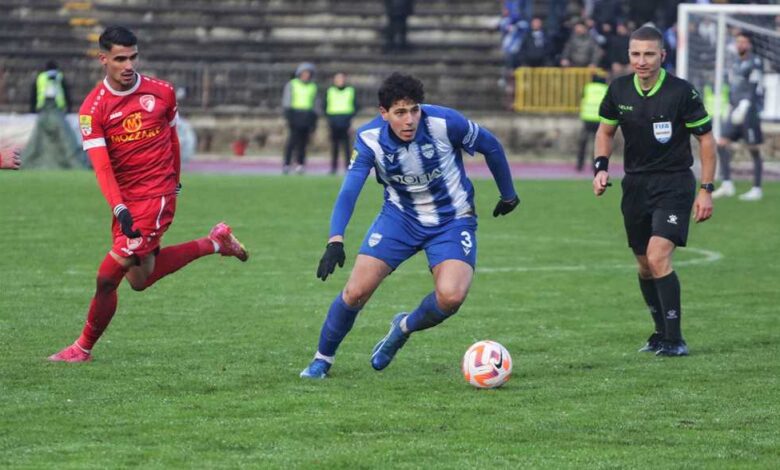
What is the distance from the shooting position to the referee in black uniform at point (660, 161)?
10227 mm

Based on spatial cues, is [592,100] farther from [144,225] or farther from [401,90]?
[401,90]

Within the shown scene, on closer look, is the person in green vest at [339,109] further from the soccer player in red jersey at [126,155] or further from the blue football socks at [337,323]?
the blue football socks at [337,323]

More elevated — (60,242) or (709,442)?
(709,442)

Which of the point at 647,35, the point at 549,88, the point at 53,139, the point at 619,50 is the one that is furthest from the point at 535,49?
the point at 647,35

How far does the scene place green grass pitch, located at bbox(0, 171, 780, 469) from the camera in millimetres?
7270

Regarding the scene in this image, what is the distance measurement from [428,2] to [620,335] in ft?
91.9

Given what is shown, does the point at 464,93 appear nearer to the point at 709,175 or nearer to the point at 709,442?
the point at 709,175

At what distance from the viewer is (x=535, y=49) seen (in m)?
34.4

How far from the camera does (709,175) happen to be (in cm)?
1031

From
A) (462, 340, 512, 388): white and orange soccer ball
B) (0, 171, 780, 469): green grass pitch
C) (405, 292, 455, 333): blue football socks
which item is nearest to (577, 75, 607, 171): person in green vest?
(0, 171, 780, 469): green grass pitch

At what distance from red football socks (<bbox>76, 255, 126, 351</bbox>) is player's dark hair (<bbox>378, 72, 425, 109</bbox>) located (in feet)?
6.68

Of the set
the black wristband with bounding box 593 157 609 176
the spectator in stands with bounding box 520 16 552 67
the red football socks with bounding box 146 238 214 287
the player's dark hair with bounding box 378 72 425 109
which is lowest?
the spectator in stands with bounding box 520 16 552 67

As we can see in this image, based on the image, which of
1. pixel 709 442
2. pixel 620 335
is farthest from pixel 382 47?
pixel 709 442

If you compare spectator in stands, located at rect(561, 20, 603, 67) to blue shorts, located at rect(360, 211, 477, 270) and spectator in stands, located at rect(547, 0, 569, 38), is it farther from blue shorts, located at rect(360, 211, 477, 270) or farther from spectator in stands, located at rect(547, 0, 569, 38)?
blue shorts, located at rect(360, 211, 477, 270)
